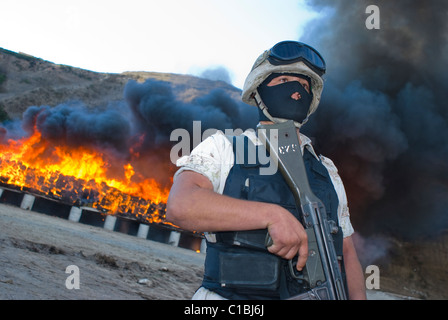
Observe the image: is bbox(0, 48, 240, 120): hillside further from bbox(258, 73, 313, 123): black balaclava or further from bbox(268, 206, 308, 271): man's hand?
bbox(268, 206, 308, 271): man's hand

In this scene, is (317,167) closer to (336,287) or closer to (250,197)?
(250,197)

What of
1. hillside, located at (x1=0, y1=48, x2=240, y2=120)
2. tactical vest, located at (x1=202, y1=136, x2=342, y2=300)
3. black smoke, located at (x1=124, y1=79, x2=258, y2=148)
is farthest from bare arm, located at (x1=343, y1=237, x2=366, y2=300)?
hillside, located at (x1=0, y1=48, x2=240, y2=120)

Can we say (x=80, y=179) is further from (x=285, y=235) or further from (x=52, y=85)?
(x=52, y=85)

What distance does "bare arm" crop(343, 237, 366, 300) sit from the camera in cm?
159

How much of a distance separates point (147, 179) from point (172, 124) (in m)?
4.82

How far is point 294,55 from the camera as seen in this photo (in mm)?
1872

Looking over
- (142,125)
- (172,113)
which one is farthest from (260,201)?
(142,125)

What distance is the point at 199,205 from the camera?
1.15 meters

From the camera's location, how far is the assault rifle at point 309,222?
133cm

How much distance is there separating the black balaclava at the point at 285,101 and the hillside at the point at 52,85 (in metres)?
36.1

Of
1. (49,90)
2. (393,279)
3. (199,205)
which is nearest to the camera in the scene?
(199,205)

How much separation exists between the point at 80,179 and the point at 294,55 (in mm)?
15367

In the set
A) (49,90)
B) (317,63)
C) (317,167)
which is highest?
(49,90)
